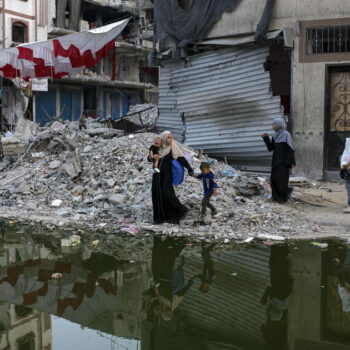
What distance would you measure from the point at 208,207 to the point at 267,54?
18.1 ft

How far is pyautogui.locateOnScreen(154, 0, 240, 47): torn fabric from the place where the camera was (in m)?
13.0

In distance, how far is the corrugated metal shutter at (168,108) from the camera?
595 inches

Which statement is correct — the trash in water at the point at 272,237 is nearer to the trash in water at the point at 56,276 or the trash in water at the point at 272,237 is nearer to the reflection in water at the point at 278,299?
the reflection in water at the point at 278,299

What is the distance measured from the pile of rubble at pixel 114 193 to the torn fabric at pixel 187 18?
9.70 feet

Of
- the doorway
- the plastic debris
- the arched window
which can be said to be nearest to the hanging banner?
the arched window

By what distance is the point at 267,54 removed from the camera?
12.4 m

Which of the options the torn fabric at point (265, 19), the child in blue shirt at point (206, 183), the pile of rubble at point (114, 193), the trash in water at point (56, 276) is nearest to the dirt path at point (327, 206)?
the pile of rubble at point (114, 193)

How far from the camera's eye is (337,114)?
11758 millimetres

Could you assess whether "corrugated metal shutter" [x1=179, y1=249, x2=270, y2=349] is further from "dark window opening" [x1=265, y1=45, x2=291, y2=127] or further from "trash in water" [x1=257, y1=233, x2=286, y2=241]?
"dark window opening" [x1=265, y1=45, x2=291, y2=127]

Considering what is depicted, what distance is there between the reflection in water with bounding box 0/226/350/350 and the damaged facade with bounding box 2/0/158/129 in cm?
2360

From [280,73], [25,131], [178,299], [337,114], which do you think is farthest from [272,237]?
[25,131]

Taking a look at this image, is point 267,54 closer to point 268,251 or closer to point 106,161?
point 106,161

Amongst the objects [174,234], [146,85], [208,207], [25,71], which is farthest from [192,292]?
[146,85]

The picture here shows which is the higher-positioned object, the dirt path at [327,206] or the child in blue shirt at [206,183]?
the child in blue shirt at [206,183]
